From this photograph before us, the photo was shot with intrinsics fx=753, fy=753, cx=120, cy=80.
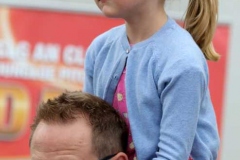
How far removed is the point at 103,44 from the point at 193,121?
0.47 m

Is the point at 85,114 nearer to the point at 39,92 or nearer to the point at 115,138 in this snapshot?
the point at 115,138

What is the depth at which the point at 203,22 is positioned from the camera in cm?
222

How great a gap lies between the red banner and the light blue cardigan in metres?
2.68

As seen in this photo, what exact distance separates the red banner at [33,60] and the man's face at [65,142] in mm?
2856

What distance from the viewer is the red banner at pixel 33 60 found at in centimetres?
486

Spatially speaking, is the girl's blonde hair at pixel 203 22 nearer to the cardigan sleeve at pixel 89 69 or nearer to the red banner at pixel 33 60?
the cardigan sleeve at pixel 89 69

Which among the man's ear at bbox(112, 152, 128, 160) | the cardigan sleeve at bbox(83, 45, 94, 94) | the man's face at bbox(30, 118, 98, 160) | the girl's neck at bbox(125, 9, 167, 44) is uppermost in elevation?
the girl's neck at bbox(125, 9, 167, 44)

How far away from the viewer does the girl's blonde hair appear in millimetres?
2227

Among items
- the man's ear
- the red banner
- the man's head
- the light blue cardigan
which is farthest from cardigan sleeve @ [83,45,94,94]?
the red banner

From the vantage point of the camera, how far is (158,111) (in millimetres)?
2062

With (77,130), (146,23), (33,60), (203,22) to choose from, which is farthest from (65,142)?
(33,60)

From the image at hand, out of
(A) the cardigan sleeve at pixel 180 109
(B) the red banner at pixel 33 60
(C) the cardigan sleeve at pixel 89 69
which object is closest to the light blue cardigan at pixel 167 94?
(A) the cardigan sleeve at pixel 180 109

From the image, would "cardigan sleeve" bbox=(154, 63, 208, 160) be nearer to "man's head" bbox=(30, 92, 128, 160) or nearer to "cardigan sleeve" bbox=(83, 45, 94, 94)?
"man's head" bbox=(30, 92, 128, 160)

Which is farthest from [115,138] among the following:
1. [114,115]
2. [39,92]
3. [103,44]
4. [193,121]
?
[39,92]
